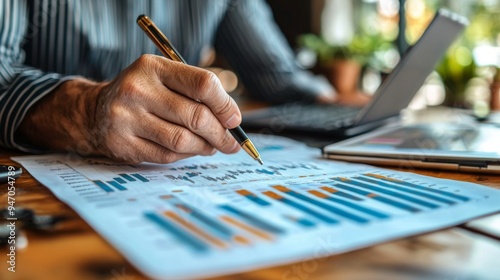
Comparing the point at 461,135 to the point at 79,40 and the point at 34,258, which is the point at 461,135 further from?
the point at 79,40

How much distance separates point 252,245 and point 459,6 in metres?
2.34

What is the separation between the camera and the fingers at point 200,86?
19.4 inches

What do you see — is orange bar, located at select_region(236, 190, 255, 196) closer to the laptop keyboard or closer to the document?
the document

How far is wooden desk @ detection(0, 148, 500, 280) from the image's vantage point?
10.7 inches

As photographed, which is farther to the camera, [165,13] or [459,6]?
[459,6]

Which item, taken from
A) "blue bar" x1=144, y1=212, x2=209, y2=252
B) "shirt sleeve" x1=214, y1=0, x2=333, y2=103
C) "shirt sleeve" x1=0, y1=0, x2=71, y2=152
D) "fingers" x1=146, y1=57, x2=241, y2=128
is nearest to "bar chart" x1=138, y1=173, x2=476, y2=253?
"blue bar" x1=144, y1=212, x2=209, y2=252

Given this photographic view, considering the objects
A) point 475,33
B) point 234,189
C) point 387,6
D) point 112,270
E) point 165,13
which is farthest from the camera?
point 387,6

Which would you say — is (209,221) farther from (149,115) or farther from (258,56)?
(258,56)

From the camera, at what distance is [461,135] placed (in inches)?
27.7

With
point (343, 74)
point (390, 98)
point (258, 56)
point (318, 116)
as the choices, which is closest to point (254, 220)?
point (390, 98)

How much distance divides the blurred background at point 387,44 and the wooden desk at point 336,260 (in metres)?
0.88

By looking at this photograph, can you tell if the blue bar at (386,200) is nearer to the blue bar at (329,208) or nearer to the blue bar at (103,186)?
the blue bar at (329,208)

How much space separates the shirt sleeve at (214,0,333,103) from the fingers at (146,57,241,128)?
84cm

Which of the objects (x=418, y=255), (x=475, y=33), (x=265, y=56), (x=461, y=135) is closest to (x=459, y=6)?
(x=475, y=33)
